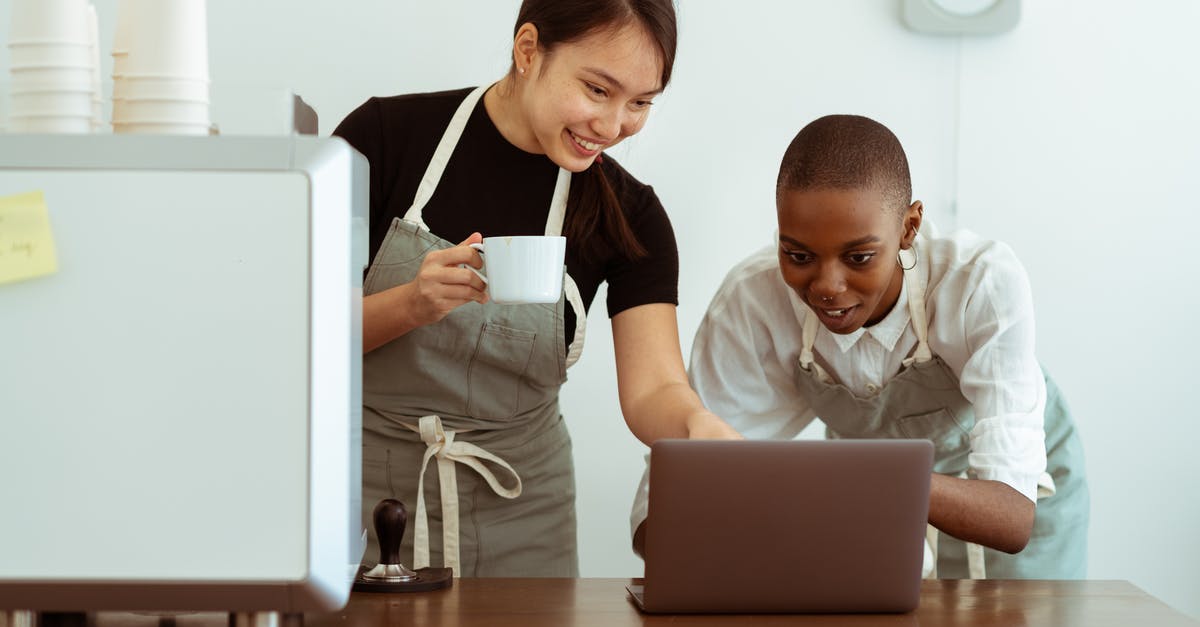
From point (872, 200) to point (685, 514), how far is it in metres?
0.68

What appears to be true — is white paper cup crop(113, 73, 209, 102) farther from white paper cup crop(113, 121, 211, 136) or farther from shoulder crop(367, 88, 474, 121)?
shoulder crop(367, 88, 474, 121)

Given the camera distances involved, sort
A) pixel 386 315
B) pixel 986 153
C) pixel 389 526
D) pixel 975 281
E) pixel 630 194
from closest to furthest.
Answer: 1. pixel 389 526
2. pixel 386 315
3. pixel 975 281
4. pixel 630 194
5. pixel 986 153

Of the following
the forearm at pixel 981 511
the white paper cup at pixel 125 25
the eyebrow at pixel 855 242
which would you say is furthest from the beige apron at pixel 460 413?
the white paper cup at pixel 125 25

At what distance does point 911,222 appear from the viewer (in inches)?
64.4

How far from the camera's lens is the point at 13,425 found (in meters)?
0.83

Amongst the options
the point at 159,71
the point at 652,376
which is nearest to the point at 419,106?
the point at 652,376

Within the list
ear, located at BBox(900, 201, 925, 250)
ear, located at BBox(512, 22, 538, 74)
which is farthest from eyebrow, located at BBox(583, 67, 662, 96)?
ear, located at BBox(900, 201, 925, 250)

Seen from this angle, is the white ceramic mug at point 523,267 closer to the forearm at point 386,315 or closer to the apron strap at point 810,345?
the forearm at point 386,315

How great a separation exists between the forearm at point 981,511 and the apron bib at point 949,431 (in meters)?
0.25

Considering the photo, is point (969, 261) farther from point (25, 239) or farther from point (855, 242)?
point (25, 239)

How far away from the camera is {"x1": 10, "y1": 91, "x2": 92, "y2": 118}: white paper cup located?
34.3 inches

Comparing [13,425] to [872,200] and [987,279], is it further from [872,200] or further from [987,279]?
Answer: [987,279]

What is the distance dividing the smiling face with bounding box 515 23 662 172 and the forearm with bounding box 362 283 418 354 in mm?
280

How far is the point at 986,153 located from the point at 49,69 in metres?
2.00
